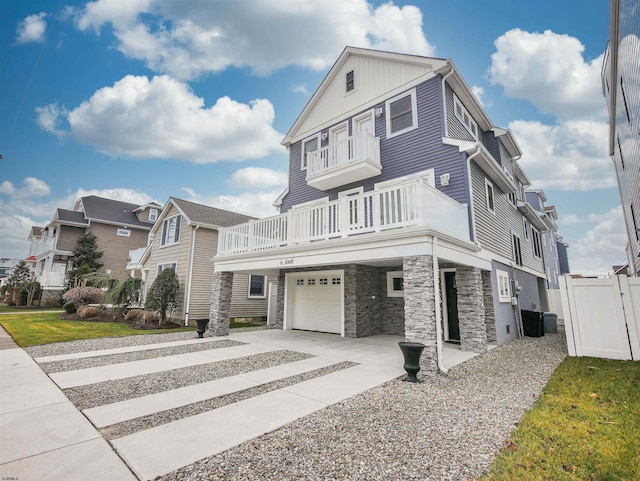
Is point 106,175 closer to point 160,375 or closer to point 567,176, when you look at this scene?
point 160,375

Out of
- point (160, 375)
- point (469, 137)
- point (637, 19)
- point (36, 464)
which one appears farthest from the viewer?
point (469, 137)

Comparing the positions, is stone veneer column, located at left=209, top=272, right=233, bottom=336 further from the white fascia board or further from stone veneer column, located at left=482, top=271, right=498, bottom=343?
the white fascia board

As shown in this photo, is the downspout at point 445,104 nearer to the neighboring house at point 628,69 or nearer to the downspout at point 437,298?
the neighboring house at point 628,69

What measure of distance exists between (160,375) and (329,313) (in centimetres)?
699

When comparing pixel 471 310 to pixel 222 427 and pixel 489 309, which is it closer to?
pixel 489 309

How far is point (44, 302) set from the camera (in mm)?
21609

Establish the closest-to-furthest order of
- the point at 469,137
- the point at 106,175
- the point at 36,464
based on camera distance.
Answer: the point at 36,464 < the point at 469,137 < the point at 106,175

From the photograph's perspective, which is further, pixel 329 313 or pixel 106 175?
pixel 106 175

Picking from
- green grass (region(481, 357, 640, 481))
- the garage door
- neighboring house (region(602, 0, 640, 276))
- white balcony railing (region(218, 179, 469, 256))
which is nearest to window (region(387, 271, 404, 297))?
the garage door

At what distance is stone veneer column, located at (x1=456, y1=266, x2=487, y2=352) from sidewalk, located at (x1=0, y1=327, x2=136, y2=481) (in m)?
8.32

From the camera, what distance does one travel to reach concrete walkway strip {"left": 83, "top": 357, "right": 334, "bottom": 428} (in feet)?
12.7

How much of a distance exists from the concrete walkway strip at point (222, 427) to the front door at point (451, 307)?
5835 mm

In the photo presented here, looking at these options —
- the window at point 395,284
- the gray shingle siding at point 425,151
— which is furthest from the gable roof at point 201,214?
the window at point 395,284

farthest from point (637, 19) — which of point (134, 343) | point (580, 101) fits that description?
point (134, 343)
